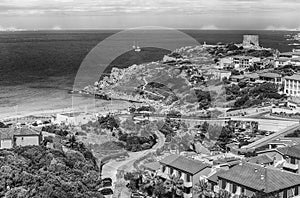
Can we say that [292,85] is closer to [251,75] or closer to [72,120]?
[251,75]

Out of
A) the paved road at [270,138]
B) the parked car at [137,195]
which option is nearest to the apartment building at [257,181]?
Answer: the parked car at [137,195]

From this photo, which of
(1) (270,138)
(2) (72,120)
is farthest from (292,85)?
(2) (72,120)

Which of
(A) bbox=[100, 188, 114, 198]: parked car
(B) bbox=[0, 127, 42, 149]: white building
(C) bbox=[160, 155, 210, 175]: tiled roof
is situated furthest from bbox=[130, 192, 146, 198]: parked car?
(B) bbox=[0, 127, 42, 149]: white building

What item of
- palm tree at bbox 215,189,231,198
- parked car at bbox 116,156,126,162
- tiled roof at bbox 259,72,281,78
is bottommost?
parked car at bbox 116,156,126,162

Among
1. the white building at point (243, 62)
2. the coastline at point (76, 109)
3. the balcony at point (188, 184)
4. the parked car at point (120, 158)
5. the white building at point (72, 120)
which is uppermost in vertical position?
the white building at point (243, 62)

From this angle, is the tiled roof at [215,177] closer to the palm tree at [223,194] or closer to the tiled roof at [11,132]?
the palm tree at [223,194]

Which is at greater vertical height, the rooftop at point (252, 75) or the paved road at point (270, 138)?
the rooftop at point (252, 75)

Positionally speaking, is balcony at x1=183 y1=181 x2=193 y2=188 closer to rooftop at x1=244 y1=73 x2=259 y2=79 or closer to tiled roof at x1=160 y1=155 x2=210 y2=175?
tiled roof at x1=160 y1=155 x2=210 y2=175
